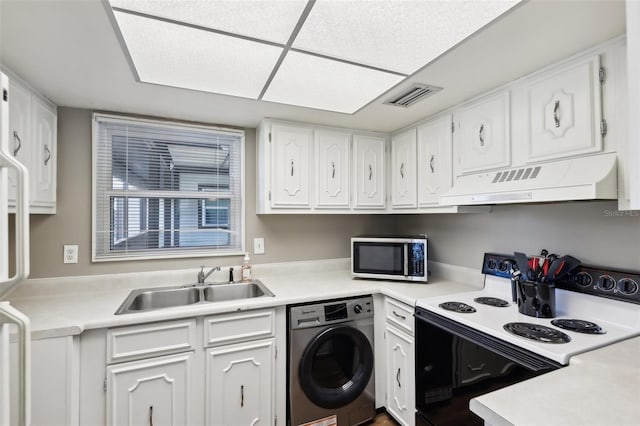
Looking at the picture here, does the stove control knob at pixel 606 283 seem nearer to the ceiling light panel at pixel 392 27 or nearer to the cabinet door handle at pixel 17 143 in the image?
the ceiling light panel at pixel 392 27

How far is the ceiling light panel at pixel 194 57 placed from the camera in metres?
1.15

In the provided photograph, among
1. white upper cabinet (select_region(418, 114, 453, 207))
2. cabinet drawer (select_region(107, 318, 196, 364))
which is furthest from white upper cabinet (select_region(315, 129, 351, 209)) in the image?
cabinet drawer (select_region(107, 318, 196, 364))

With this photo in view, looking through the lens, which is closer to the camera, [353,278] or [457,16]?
[457,16]

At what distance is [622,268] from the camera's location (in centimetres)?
139

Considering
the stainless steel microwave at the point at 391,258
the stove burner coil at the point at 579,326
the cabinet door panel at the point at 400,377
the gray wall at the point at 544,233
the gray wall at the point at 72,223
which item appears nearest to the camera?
the stove burner coil at the point at 579,326

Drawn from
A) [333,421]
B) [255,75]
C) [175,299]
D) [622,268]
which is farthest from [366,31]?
[333,421]

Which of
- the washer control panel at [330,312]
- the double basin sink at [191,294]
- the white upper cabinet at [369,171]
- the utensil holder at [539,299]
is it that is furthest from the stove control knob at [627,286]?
the double basin sink at [191,294]

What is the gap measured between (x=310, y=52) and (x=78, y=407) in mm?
1975

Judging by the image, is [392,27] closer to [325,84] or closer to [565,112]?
[325,84]

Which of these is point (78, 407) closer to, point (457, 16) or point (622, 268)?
point (457, 16)

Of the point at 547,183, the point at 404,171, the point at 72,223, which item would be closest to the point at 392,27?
the point at 547,183

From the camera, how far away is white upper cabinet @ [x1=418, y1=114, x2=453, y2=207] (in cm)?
202

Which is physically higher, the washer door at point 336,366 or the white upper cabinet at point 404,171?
the white upper cabinet at point 404,171

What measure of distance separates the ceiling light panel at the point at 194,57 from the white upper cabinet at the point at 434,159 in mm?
1246
